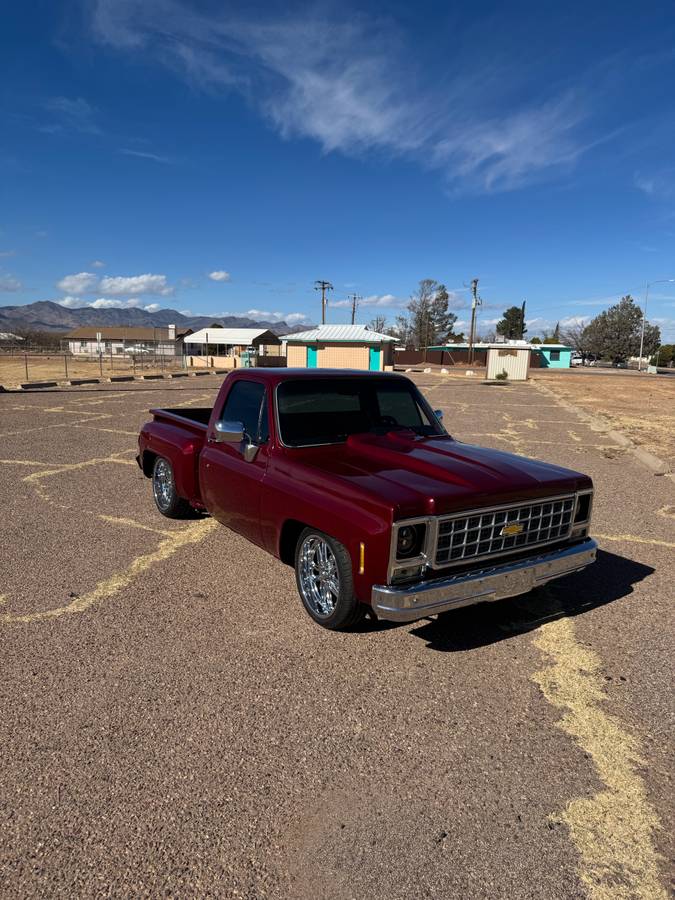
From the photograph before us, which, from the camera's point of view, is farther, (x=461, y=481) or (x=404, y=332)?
(x=404, y=332)

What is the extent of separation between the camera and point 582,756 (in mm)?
2721

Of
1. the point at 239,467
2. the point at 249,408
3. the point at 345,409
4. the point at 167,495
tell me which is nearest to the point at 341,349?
the point at 167,495

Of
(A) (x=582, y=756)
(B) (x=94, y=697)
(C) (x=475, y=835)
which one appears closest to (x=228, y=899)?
(C) (x=475, y=835)

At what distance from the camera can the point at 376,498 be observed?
125 inches

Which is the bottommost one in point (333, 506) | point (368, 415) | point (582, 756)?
point (582, 756)

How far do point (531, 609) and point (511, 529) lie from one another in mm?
1037

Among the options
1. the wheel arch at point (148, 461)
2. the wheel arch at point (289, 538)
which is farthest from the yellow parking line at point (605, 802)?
the wheel arch at point (148, 461)

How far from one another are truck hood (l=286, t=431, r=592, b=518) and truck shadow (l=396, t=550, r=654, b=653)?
963 millimetres

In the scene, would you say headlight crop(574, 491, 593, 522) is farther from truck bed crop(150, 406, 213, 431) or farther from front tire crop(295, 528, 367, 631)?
truck bed crop(150, 406, 213, 431)

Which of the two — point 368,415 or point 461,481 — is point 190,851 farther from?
point 368,415

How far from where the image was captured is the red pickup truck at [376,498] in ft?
10.4

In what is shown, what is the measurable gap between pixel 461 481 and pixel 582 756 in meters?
1.49

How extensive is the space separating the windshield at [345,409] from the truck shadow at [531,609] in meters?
1.47

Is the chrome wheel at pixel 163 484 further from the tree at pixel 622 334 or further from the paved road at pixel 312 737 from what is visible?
the tree at pixel 622 334
